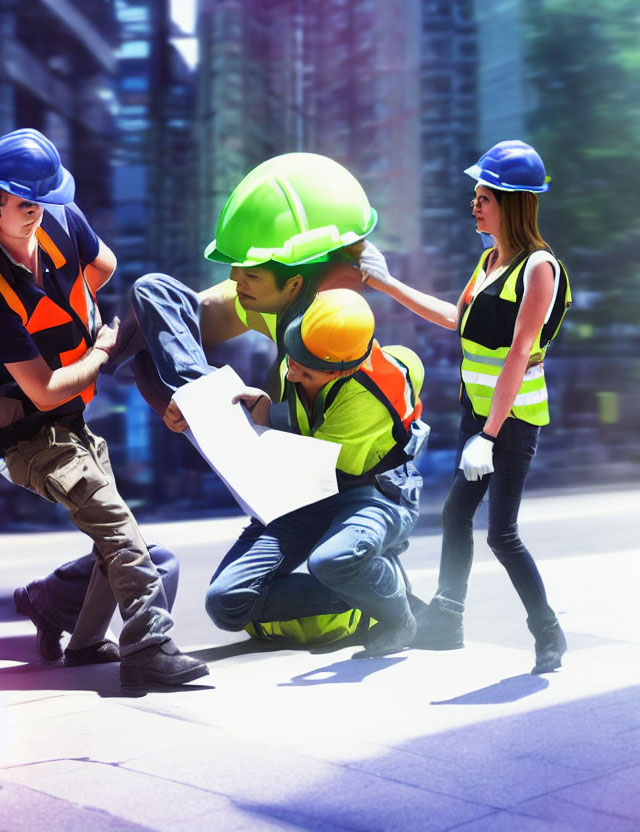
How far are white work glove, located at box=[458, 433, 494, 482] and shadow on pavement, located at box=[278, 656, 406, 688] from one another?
2.49ft

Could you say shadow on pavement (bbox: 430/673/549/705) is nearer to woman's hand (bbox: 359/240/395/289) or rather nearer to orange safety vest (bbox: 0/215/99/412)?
woman's hand (bbox: 359/240/395/289)

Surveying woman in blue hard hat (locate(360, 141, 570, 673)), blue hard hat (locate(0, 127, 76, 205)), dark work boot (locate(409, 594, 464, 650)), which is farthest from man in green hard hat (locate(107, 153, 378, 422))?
dark work boot (locate(409, 594, 464, 650))

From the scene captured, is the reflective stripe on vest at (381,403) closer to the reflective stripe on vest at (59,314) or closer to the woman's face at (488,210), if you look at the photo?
the woman's face at (488,210)

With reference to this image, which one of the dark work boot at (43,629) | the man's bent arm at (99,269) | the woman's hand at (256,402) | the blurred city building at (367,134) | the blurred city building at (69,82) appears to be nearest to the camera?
the woman's hand at (256,402)

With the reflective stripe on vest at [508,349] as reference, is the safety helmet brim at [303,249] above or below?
above

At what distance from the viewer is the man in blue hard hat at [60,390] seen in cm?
378

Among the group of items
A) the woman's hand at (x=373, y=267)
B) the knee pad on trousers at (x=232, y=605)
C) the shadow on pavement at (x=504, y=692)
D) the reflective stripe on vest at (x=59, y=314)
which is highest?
the woman's hand at (x=373, y=267)

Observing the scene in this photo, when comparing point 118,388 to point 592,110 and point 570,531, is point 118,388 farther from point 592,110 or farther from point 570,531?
point 592,110

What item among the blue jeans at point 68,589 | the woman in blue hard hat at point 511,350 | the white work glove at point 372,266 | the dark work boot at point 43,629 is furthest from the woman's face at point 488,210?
the dark work boot at point 43,629

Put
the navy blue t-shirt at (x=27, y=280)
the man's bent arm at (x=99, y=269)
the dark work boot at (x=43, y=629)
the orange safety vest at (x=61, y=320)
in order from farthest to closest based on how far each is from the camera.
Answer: the dark work boot at (x=43, y=629) < the man's bent arm at (x=99, y=269) < the orange safety vest at (x=61, y=320) < the navy blue t-shirt at (x=27, y=280)

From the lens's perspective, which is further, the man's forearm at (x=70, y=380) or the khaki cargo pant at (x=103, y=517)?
the khaki cargo pant at (x=103, y=517)

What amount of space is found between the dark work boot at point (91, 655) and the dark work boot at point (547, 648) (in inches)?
59.4

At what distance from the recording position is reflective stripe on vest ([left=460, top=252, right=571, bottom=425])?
412cm

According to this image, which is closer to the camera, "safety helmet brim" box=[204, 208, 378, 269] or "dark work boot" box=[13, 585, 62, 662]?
"safety helmet brim" box=[204, 208, 378, 269]
